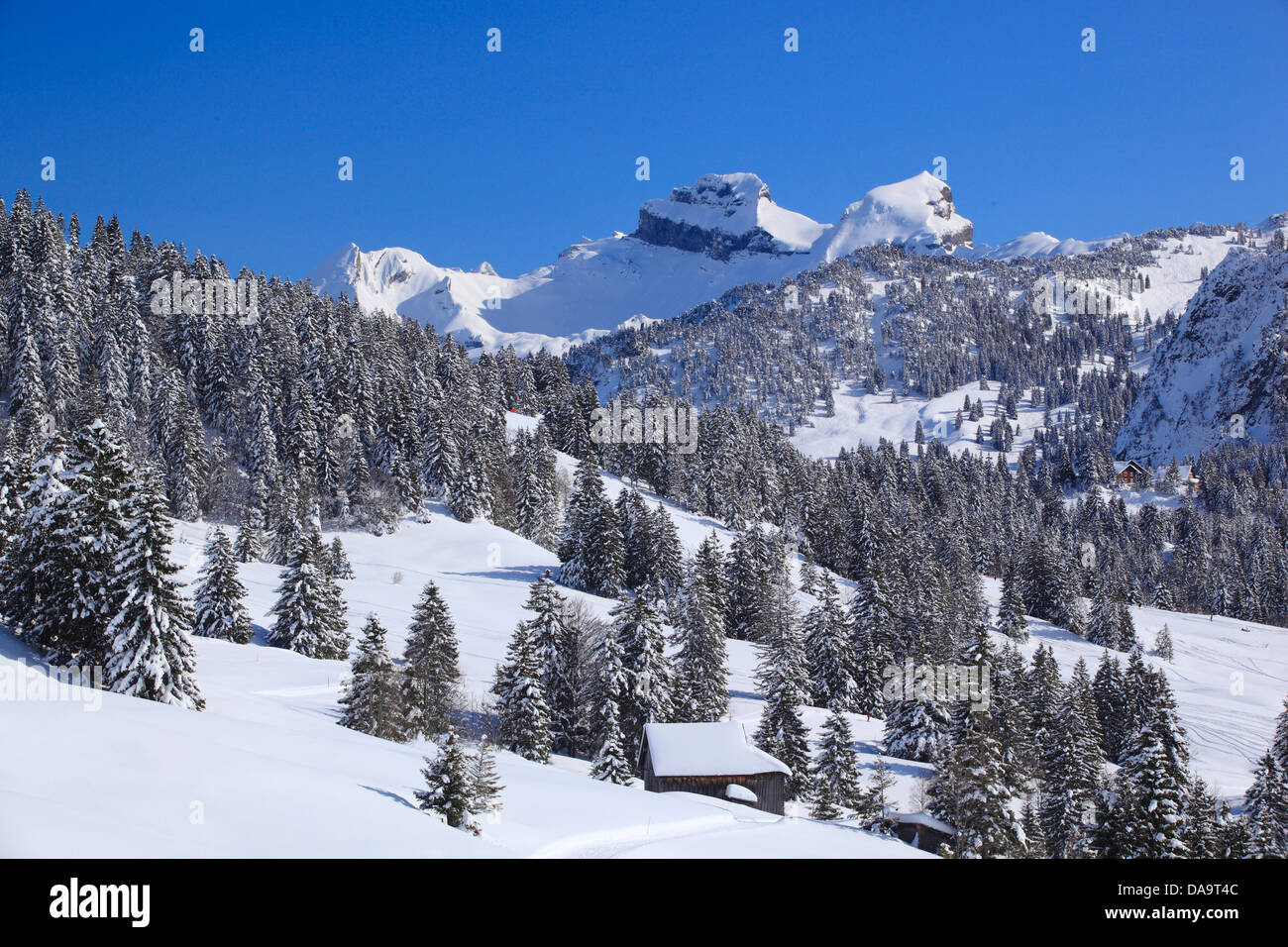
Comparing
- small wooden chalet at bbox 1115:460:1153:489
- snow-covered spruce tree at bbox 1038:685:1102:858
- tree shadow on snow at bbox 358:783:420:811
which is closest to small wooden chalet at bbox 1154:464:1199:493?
small wooden chalet at bbox 1115:460:1153:489

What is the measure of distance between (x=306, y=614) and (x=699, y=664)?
2315cm

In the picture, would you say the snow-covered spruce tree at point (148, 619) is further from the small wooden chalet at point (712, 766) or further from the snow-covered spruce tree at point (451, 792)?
the small wooden chalet at point (712, 766)

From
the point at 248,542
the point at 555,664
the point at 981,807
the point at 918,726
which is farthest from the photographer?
the point at 248,542

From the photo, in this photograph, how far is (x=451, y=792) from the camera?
14.2 m

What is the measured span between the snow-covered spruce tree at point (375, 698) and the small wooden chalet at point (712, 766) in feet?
35.3

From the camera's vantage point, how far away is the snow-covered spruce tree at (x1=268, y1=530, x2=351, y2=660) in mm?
44781

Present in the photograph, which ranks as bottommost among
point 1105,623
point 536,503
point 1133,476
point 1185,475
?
point 1105,623

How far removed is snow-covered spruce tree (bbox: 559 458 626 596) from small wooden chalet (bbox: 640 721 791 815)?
3271 cm

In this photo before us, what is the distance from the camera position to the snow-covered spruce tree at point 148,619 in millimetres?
23703

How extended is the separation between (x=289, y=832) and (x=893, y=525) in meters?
97.3

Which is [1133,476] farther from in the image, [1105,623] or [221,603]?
[221,603]

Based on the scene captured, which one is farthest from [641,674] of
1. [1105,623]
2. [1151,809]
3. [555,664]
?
Result: [1105,623]

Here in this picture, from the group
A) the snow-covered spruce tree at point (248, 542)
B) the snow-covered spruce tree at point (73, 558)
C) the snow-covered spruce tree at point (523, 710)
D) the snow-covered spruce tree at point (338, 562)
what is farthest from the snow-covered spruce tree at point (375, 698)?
the snow-covered spruce tree at point (248, 542)
